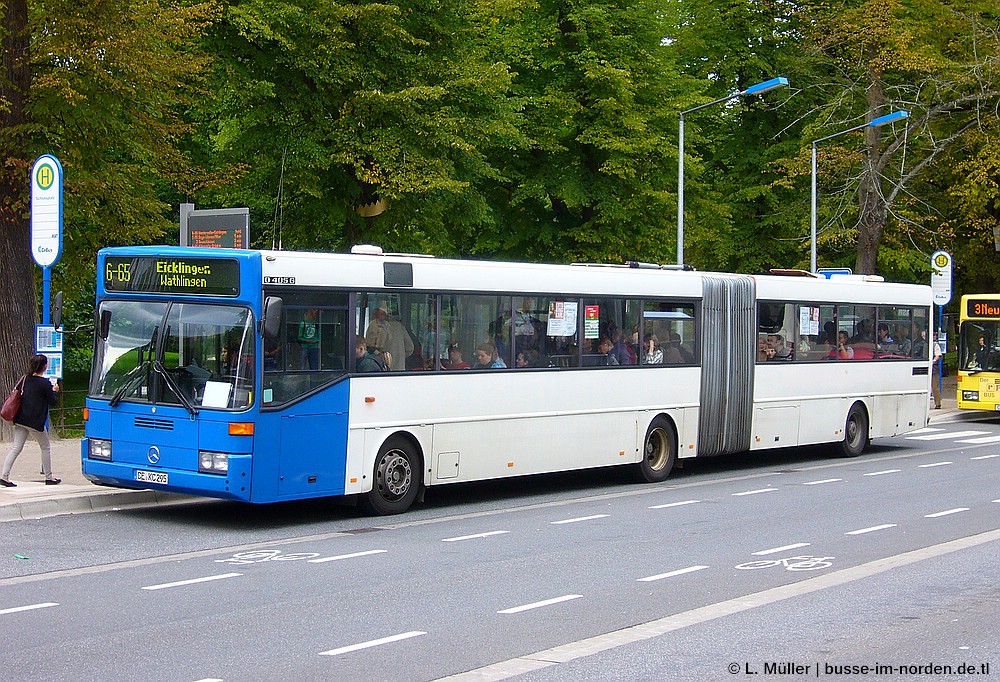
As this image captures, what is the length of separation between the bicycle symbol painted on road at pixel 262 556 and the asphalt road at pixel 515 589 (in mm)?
46

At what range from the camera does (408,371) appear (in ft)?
50.6

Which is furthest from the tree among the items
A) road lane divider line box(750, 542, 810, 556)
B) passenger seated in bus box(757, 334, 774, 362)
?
road lane divider line box(750, 542, 810, 556)

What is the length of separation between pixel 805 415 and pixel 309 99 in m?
12.4

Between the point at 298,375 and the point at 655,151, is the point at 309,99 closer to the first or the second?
the point at 655,151

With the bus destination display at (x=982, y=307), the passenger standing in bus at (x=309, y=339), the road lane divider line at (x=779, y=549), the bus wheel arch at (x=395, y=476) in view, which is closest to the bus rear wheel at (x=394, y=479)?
the bus wheel arch at (x=395, y=476)

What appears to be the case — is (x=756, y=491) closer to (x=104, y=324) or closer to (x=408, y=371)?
(x=408, y=371)

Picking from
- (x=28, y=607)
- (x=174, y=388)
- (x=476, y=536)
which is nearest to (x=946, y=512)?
(x=476, y=536)

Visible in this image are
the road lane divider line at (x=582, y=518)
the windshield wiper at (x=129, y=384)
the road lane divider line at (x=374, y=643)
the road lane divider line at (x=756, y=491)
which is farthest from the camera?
the road lane divider line at (x=756, y=491)

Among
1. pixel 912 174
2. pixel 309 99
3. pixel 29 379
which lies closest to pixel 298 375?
pixel 29 379

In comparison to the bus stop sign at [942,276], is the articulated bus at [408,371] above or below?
below

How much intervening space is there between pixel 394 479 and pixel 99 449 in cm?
333

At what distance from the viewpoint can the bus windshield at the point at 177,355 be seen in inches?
539

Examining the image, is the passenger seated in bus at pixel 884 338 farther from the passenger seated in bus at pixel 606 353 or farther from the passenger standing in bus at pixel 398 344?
the passenger standing in bus at pixel 398 344

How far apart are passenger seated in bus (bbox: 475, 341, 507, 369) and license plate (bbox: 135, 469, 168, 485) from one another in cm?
429
